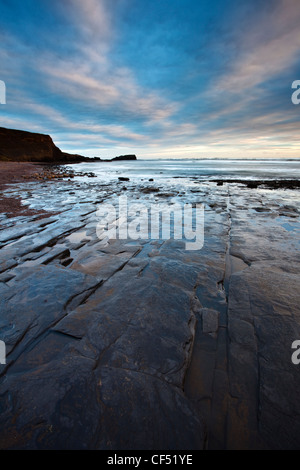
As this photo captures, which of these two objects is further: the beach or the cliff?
the cliff

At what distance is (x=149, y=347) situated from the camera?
2072 millimetres

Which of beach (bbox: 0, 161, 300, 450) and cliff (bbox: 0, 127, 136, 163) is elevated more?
cliff (bbox: 0, 127, 136, 163)

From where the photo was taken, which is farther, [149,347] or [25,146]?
[25,146]

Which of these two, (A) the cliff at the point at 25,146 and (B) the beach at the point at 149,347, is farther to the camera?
(A) the cliff at the point at 25,146

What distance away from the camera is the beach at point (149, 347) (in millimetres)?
1439

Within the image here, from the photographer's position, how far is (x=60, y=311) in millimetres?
2582

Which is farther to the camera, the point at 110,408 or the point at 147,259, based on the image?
the point at 147,259

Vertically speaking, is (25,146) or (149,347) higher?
(25,146)

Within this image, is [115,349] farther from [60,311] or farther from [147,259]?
[147,259]

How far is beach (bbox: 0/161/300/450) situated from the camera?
1439mm

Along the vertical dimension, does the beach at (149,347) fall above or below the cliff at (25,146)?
below
